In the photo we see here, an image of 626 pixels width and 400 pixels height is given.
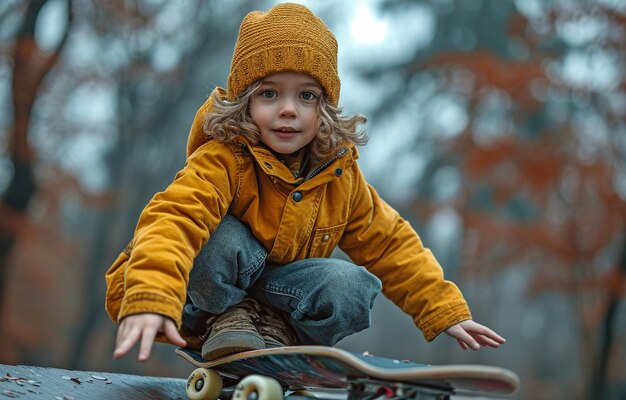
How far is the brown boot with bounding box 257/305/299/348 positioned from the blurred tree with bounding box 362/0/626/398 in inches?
267

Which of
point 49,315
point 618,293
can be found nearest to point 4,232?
point 49,315

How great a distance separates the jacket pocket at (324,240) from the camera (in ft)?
7.29

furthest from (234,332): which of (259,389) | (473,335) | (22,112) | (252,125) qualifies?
(22,112)

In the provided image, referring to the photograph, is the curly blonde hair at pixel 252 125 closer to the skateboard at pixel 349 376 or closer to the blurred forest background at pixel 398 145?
the skateboard at pixel 349 376

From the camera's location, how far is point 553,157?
9.38 metres

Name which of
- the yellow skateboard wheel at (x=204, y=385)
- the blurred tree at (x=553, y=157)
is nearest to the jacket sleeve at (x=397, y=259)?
the yellow skateboard wheel at (x=204, y=385)

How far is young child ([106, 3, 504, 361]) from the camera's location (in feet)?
6.69

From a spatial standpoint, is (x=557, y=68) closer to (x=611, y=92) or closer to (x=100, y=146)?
(x=611, y=92)

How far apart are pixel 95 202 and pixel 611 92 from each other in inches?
282

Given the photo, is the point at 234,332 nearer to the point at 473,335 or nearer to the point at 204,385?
the point at 204,385

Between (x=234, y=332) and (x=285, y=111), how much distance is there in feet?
1.98

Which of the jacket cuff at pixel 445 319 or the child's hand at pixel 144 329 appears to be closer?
the child's hand at pixel 144 329

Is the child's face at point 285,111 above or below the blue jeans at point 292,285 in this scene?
above

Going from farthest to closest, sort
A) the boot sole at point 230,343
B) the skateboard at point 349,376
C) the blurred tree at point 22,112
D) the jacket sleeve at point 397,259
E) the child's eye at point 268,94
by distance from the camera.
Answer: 1. the blurred tree at point 22,112
2. the jacket sleeve at point 397,259
3. the child's eye at point 268,94
4. the boot sole at point 230,343
5. the skateboard at point 349,376
